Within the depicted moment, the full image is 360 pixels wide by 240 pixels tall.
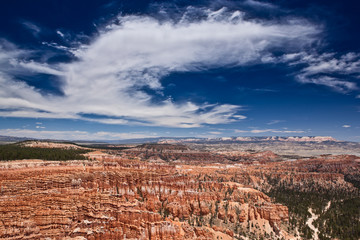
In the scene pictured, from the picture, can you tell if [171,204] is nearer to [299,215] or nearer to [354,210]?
[299,215]

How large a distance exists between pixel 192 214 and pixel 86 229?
31.8 m

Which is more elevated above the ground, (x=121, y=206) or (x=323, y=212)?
(x=121, y=206)

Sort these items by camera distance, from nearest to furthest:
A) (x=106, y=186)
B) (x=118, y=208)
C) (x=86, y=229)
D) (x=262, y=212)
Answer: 1. (x=86, y=229)
2. (x=118, y=208)
3. (x=106, y=186)
4. (x=262, y=212)

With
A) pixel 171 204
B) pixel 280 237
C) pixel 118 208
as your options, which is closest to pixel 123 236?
pixel 118 208

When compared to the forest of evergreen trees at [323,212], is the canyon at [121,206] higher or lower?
higher

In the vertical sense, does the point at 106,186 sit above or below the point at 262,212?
above

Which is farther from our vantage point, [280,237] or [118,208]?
[280,237]

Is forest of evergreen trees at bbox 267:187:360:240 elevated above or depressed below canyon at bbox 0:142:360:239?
below

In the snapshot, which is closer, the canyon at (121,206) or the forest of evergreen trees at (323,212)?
the canyon at (121,206)

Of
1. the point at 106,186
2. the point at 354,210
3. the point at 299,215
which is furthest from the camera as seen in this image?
the point at 354,210

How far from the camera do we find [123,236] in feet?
111

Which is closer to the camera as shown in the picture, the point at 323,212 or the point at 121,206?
the point at 121,206

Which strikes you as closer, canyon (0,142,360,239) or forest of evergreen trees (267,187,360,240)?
canyon (0,142,360,239)

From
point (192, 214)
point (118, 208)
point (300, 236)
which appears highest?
point (118, 208)
